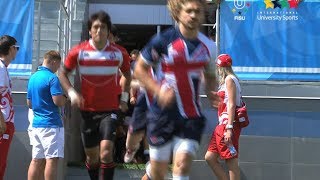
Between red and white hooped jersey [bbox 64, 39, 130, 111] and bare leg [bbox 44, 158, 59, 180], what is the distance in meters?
1.29

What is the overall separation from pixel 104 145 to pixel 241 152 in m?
3.83

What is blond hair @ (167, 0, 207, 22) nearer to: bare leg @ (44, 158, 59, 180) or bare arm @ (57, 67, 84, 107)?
bare arm @ (57, 67, 84, 107)

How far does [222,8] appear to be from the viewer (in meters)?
11.2

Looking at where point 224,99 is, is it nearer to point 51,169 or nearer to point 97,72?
point 97,72

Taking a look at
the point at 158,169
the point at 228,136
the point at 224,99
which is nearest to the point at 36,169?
the point at 228,136

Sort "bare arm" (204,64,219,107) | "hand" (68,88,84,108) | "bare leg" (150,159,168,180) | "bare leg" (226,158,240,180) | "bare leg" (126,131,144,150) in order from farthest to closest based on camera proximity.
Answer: "bare leg" (226,158,240,180) → "bare leg" (126,131,144,150) → "hand" (68,88,84,108) → "bare arm" (204,64,219,107) → "bare leg" (150,159,168,180)

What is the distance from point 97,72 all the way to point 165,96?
204cm

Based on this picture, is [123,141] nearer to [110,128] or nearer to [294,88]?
[294,88]

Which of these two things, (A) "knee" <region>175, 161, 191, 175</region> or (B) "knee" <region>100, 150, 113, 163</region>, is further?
(B) "knee" <region>100, 150, 113, 163</region>

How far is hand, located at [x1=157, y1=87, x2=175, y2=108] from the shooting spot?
5621 mm

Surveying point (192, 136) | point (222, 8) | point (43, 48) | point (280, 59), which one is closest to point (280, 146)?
point (280, 59)

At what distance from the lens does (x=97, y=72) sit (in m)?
7.52

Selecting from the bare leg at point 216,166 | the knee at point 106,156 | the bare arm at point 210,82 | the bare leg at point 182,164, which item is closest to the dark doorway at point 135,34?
the bare leg at point 216,166

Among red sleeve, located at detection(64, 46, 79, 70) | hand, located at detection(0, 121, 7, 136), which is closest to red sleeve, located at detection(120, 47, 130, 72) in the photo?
red sleeve, located at detection(64, 46, 79, 70)
